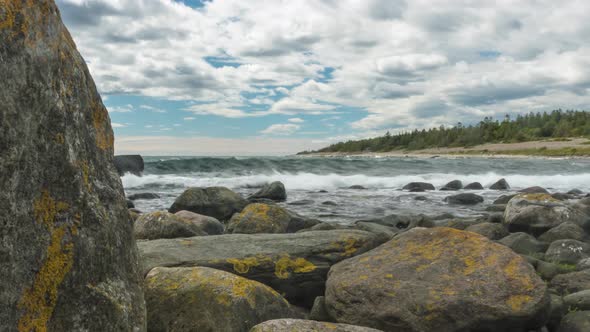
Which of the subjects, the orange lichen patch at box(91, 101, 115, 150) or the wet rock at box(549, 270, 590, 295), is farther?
the wet rock at box(549, 270, 590, 295)

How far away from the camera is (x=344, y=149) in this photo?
514 feet

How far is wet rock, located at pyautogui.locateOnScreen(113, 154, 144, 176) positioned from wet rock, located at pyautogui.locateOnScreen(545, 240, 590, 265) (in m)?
26.7

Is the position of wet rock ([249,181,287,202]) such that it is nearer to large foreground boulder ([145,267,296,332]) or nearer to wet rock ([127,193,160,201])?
wet rock ([127,193,160,201])

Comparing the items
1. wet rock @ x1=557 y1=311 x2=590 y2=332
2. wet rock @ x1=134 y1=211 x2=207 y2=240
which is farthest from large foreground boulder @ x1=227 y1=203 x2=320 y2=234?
wet rock @ x1=557 y1=311 x2=590 y2=332

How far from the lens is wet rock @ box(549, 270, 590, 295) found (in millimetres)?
5974

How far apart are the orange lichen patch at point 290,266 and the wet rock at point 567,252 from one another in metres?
4.58

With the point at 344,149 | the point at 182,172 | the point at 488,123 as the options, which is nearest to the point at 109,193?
the point at 182,172

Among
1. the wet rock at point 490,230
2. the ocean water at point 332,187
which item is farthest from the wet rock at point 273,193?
the wet rock at point 490,230

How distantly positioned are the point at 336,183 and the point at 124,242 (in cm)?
2555

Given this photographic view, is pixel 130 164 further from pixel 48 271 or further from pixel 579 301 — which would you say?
pixel 48 271

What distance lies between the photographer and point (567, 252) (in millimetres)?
7840

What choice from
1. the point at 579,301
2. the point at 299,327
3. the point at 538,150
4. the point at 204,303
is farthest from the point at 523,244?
the point at 538,150

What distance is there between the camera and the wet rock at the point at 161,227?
7623 mm

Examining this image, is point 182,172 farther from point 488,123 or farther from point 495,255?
point 488,123
